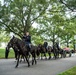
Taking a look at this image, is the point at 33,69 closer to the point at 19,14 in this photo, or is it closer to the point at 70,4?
the point at 70,4

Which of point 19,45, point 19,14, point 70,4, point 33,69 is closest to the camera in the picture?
point 33,69

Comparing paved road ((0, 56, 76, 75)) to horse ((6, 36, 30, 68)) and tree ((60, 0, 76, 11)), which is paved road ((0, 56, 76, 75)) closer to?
horse ((6, 36, 30, 68))

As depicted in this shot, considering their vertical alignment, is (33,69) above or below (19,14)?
below

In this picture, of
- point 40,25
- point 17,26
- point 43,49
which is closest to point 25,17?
point 17,26

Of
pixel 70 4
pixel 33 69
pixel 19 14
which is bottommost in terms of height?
pixel 33 69

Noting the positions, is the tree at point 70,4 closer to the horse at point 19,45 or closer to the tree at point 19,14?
the horse at point 19,45

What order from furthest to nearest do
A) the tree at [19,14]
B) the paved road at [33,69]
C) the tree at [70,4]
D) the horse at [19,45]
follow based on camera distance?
the tree at [19,14], the tree at [70,4], the horse at [19,45], the paved road at [33,69]

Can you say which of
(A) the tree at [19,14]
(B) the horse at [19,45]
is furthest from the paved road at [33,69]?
(A) the tree at [19,14]

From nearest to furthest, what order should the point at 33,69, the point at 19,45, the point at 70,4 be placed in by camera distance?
the point at 33,69 < the point at 19,45 < the point at 70,4

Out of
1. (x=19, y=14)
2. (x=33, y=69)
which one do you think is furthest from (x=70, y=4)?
(x=19, y=14)

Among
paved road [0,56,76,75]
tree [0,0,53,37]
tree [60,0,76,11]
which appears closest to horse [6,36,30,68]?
paved road [0,56,76,75]

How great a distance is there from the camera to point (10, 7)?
142 ft

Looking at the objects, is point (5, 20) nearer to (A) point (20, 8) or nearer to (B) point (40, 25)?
(A) point (20, 8)

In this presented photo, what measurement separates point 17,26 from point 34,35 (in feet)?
17.9
